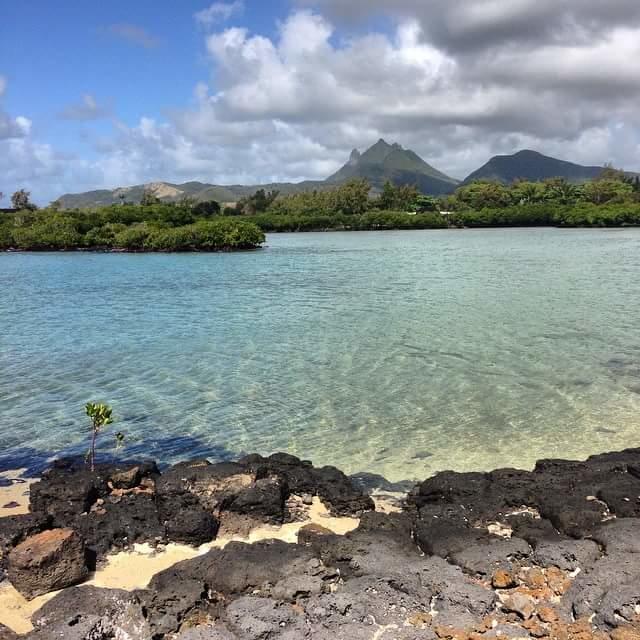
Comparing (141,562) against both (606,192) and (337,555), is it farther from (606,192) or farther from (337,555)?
(606,192)

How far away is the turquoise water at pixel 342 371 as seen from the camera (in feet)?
42.9

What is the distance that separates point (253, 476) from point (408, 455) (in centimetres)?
375

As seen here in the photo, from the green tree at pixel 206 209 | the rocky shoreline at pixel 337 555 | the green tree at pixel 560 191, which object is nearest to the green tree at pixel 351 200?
the green tree at pixel 206 209

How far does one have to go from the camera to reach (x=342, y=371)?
18781 mm

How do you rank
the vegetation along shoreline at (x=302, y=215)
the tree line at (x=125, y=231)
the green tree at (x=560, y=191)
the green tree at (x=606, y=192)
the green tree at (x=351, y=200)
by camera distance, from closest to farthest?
the tree line at (x=125, y=231), the vegetation along shoreline at (x=302, y=215), the green tree at (x=606, y=192), the green tree at (x=560, y=191), the green tree at (x=351, y=200)

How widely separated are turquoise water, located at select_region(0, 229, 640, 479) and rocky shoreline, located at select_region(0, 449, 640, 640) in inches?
85.5

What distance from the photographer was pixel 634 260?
57531 millimetres

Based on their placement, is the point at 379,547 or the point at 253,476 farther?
the point at 253,476

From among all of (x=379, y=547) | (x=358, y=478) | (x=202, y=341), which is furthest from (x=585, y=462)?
(x=202, y=341)

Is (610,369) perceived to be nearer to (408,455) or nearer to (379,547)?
(408,455)

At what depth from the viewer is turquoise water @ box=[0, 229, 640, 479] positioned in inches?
515

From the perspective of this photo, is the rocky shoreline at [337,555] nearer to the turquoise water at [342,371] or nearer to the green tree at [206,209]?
the turquoise water at [342,371]

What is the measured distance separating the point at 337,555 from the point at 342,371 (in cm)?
1136

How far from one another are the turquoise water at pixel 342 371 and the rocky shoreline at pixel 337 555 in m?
2.17
